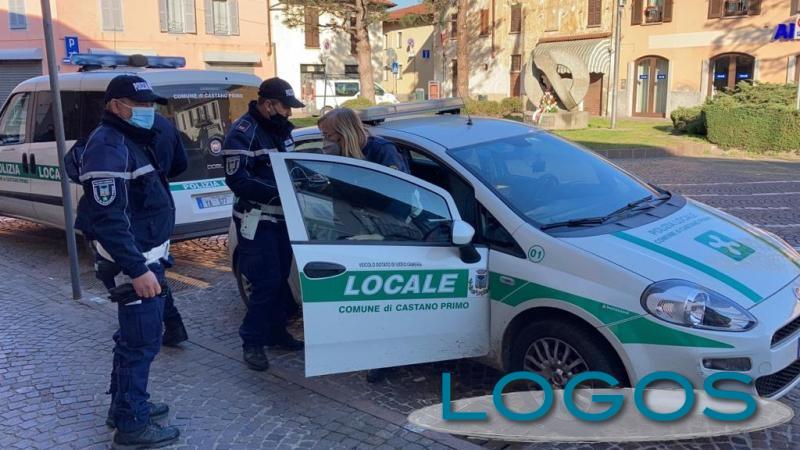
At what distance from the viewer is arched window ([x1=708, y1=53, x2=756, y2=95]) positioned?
27.3 metres

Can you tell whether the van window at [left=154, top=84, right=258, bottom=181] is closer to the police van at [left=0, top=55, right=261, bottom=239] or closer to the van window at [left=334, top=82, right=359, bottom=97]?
the police van at [left=0, top=55, right=261, bottom=239]

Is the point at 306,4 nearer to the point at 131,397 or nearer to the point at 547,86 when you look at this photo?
the point at 547,86

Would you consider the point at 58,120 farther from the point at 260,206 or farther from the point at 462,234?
the point at 462,234

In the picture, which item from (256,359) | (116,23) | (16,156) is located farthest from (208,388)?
(116,23)

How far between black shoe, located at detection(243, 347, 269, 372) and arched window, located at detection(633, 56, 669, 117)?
93.0 feet

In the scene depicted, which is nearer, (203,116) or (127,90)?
(127,90)

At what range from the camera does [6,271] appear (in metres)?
7.46

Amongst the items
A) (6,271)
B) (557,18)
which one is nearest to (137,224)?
(6,271)

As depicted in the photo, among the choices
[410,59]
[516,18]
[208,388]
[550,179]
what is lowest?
[208,388]

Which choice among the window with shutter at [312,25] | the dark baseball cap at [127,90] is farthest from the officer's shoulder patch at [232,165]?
the window with shutter at [312,25]

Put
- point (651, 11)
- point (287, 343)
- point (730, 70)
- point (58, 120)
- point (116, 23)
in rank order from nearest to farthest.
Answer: point (287, 343)
point (58, 120)
point (730, 70)
point (651, 11)
point (116, 23)

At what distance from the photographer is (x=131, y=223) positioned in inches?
140

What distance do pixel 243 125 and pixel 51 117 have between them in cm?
414

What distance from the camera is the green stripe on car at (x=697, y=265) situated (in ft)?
11.2
